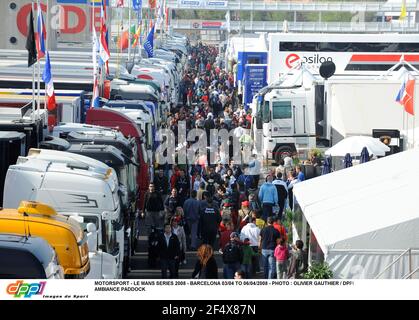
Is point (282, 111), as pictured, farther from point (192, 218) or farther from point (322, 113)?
point (192, 218)

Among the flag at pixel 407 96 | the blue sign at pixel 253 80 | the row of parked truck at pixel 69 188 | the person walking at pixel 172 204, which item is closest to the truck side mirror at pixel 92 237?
the row of parked truck at pixel 69 188

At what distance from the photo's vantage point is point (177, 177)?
2288 centimetres

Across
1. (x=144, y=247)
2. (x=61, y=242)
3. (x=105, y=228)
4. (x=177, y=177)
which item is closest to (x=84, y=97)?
(x=177, y=177)

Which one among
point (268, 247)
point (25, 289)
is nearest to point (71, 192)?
point (268, 247)

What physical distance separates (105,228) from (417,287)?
940cm

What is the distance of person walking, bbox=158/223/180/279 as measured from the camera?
1594cm

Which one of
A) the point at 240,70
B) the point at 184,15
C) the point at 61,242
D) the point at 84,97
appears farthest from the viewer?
the point at 184,15

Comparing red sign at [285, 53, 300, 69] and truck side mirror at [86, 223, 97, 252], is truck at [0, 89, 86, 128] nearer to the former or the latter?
truck side mirror at [86, 223, 97, 252]

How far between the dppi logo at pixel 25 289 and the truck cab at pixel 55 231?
5713mm

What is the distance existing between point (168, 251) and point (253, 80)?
31.0 m

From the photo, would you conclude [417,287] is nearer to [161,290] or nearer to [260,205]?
[161,290]

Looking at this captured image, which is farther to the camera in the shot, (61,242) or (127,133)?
(127,133)

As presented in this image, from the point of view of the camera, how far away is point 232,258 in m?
15.1

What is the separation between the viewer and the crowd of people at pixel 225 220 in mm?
15086
